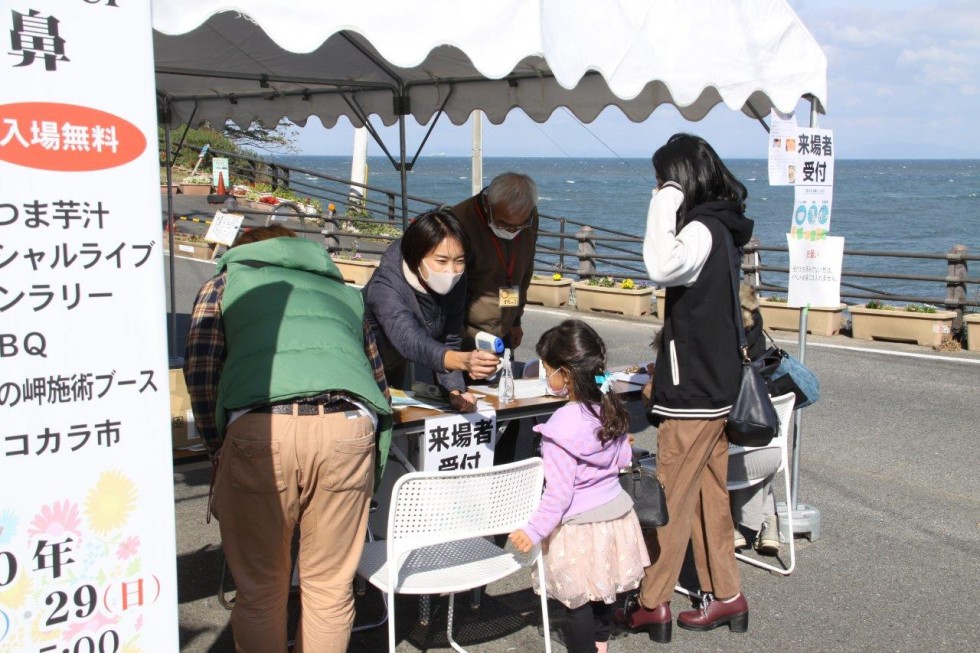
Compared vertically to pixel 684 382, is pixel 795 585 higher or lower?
lower

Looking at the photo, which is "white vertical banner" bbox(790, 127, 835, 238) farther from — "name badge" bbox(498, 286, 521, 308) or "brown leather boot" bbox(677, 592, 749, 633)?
"brown leather boot" bbox(677, 592, 749, 633)

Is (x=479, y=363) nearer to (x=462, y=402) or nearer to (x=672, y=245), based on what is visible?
(x=462, y=402)

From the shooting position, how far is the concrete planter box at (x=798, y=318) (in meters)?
10.6

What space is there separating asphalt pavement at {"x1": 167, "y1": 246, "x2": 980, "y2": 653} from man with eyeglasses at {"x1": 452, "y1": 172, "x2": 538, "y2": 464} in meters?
1.22

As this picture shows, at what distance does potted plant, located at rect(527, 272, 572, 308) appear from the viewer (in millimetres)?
12594

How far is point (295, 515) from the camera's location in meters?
2.76

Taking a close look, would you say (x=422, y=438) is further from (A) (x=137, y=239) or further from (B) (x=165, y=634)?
(A) (x=137, y=239)

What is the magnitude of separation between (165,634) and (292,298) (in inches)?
40.4

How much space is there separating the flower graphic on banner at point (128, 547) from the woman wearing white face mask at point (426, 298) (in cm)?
144

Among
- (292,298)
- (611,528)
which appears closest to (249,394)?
(292,298)

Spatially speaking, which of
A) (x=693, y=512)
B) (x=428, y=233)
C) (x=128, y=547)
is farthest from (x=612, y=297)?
(x=128, y=547)

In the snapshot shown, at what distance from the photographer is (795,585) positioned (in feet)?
13.9

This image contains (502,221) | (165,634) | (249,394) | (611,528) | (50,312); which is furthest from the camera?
(502,221)

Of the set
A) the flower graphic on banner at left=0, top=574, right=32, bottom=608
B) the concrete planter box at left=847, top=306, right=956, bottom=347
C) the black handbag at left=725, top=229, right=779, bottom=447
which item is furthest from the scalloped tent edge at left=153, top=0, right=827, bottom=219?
the concrete planter box at left=847, top=306, right=956, bottom=347
